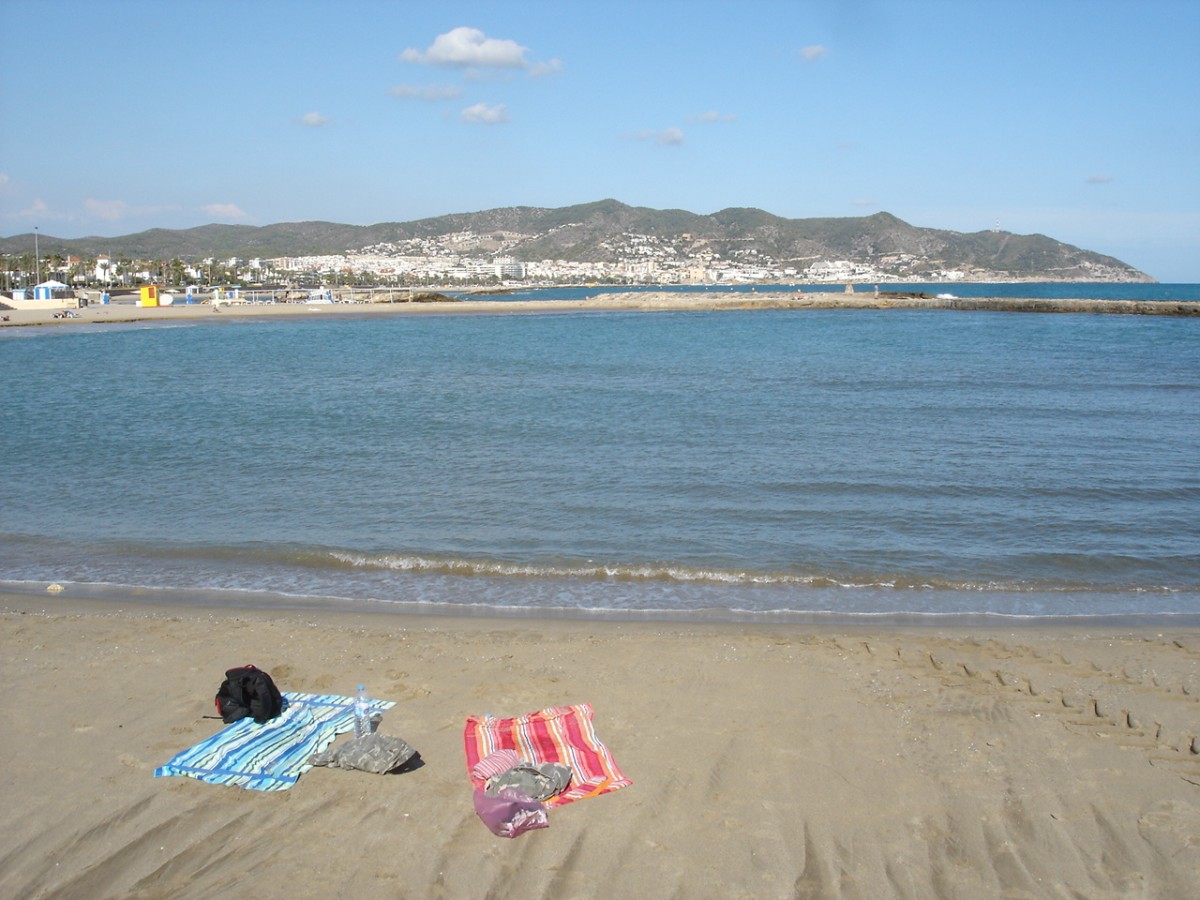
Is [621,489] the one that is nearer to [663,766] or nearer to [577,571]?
[577,571]

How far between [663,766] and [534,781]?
37.6 inches

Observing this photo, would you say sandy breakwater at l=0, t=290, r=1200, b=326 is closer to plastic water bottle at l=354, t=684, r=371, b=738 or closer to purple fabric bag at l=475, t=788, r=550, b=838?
plastic water bottle at l=354, t=684, r=371, b=738

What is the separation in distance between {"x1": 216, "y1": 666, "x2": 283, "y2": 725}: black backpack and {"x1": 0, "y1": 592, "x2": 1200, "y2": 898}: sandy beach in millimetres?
188

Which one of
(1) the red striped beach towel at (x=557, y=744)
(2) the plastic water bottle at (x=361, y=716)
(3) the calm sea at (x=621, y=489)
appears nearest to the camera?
(1) the red striped beach towel at (x=557, y=744)

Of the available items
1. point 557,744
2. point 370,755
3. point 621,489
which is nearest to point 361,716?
point 370,755

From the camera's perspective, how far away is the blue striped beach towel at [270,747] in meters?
5.95

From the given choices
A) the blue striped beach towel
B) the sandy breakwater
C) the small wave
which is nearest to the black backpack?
the blue striped beach towel

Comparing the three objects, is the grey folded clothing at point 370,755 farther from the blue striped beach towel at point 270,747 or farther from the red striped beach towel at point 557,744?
the red striped beach towel at point 557,744

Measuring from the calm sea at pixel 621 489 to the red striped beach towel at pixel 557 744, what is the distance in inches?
119

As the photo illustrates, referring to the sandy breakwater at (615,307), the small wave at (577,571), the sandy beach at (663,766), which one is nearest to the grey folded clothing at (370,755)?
the sandy beach at (663,766)

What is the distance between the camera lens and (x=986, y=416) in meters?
22.4

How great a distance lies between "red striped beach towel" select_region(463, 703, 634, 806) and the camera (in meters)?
5.89

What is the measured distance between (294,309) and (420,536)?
80.9 m

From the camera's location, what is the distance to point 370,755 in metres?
6.04
